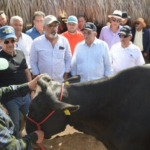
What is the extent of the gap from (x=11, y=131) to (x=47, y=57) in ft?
7.83

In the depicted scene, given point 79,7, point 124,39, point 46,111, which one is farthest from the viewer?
point 79,7

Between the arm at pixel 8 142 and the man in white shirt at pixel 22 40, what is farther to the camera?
the man in white shirt at pixel 22 40

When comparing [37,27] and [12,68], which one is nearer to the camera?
[12,68]

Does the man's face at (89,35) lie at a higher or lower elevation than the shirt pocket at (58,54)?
higher

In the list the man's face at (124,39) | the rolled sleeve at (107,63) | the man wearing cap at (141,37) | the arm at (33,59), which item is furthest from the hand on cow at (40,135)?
the man wearing cap at (141,37)

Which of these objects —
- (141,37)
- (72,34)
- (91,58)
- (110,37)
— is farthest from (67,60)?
(141,37)

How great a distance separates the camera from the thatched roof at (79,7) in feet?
21.7

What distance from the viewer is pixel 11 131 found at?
2869 mm

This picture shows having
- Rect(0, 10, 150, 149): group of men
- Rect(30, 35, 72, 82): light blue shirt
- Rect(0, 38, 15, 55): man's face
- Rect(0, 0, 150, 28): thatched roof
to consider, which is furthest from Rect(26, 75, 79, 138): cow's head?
Rect(0, 0, 150, 28): thatched roof

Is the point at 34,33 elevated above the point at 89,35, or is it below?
above

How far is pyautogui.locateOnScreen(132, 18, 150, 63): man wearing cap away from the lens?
7699 millimetres

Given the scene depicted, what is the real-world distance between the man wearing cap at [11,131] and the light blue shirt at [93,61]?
172cm

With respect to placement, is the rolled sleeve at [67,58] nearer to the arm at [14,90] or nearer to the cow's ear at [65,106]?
the arm at [14,90]

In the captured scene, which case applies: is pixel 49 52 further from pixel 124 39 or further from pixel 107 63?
pixel 124 39
